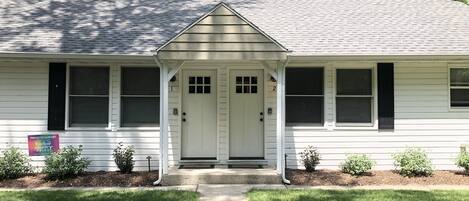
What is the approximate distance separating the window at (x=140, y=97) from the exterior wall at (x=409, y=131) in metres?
3.04

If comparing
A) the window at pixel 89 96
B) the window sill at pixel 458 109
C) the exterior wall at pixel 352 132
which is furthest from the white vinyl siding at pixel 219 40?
the window sill at pixel 458 109

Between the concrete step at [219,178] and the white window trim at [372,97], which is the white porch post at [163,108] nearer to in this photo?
the concrete step at [219,178]

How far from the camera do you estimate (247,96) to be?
1039 cm

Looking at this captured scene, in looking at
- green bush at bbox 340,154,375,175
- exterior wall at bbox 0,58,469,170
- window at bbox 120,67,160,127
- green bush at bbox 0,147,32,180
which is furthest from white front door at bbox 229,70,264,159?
green bush at bbox 0,147,32,180

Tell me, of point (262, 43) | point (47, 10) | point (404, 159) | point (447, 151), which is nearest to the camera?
point (262, 43)

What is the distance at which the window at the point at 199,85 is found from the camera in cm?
1036

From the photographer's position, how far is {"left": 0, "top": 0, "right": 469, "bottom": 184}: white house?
387 inches

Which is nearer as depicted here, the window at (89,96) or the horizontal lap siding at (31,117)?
the horizontal lap siding at (31,117)

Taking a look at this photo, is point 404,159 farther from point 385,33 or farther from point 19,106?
point 19,106

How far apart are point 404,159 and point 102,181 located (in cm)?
607

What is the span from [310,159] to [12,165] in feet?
20.0

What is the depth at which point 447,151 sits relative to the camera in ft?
33.2

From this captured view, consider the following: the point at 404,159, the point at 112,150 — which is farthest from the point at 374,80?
the point at 112,150

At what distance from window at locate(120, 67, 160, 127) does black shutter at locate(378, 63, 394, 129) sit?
4.90 m
